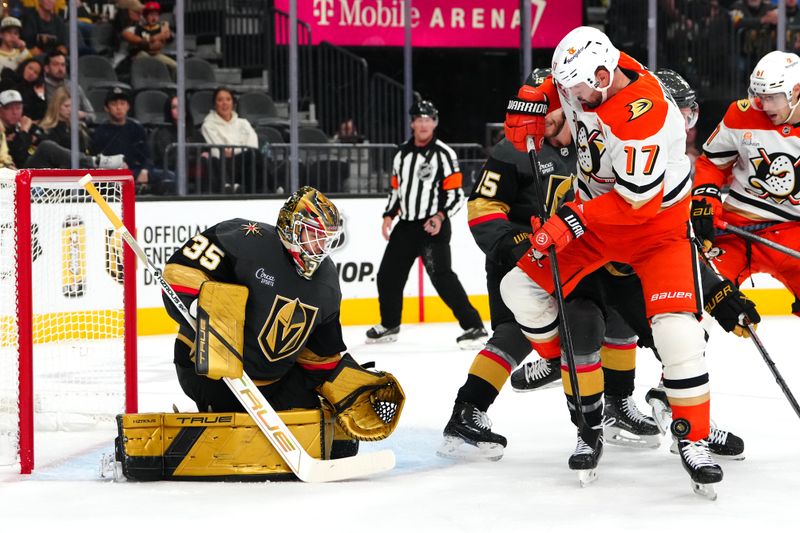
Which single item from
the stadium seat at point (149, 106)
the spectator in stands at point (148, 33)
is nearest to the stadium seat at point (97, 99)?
the stadium seat at point (149, 106)

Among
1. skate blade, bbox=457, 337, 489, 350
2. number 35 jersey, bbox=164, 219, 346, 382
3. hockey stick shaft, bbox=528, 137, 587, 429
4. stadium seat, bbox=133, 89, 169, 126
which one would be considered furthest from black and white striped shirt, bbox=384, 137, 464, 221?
number 35 jersey, bbox=164, 219, 346, 382

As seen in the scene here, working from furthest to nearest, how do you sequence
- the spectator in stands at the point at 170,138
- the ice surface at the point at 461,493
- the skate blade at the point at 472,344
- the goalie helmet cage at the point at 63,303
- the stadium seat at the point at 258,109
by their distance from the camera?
the stadium seat at the point at 258,109 < the spectator in stands at the point at 170,138 < the skate blade at the point at 472,344 < the goalie helmet cage at the point at 63,303 < the ice surface at the point at 461,493

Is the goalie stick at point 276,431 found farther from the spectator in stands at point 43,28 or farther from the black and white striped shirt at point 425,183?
the spectator in stands at point 43,28

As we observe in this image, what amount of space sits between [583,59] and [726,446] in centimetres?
123

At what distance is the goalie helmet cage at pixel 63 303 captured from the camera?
3.30m

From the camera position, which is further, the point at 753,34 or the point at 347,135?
the point at 753,34

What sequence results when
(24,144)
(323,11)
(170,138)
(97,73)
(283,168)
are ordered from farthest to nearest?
(323,11) < (97,73) < (283,168) < (170,138) < (24,144)

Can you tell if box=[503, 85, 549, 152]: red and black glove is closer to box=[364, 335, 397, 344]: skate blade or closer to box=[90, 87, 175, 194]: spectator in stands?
box=[364, 335, 397, 344]: skate blade

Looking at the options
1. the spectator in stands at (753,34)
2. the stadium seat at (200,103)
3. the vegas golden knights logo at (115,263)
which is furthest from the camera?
the spectator in stands at (753,34)

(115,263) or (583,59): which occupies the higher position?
(583,59)

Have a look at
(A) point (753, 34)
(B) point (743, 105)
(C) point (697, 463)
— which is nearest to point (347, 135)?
(A) point (753, 34)

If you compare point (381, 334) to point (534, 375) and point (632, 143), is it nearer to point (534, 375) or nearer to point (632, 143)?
point (534, 375)

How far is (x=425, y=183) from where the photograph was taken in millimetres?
6301

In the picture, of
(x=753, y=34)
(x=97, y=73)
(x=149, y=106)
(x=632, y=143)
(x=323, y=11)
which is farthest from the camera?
(x=323, y=11)
